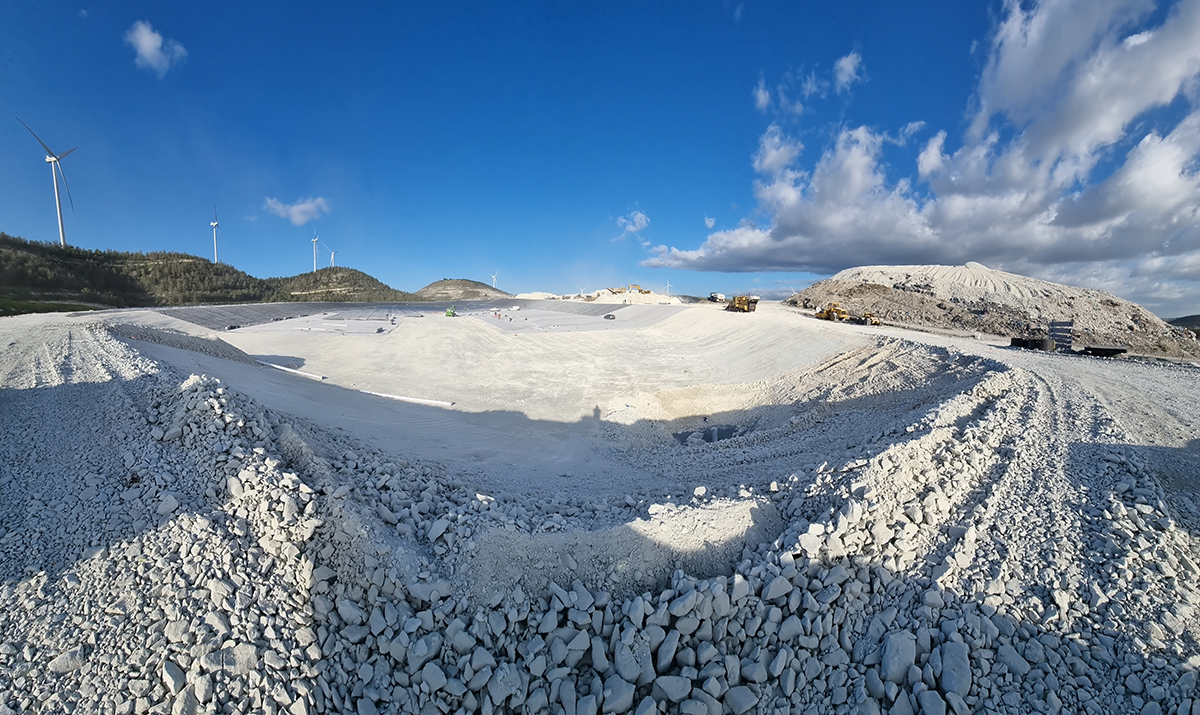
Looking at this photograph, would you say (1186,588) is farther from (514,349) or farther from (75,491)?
(514,349)

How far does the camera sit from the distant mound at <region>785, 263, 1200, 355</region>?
25.4m

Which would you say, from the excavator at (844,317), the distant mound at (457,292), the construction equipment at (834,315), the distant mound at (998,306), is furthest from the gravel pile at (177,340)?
the distant mound at (457,292)

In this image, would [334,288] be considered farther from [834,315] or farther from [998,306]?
[998,306]

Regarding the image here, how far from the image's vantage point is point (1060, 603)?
3.90 m

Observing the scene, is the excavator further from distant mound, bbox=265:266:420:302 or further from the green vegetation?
distant mound, bbox=265:266:420:302

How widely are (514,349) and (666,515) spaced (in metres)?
19.5

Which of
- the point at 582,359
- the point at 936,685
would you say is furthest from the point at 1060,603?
the point at 582,359

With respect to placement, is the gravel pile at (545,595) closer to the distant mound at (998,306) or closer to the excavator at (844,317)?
the distant mound at (998,306)

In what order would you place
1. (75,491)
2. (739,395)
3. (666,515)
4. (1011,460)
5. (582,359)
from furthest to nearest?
(582,359)
(739,395)
(1011,460)
(666,515)
(75,491)

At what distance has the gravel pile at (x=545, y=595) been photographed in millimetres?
3371

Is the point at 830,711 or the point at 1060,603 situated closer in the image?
the point at 830,711

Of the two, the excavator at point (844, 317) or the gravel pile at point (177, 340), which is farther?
the excavator at point (844, 317)

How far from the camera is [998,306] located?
39469 mm

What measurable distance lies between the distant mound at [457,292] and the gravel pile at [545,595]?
116240 millimetres
